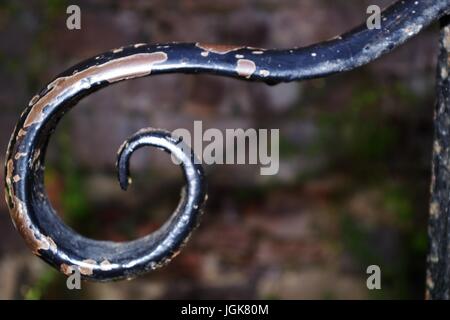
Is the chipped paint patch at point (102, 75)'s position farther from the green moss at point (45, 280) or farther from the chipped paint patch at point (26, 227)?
the green moss at point (45, 280)

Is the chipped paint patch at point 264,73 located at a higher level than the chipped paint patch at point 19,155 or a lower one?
higher

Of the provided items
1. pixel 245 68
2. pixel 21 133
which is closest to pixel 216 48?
pixel 245 68

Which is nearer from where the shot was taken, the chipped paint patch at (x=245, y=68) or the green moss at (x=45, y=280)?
the chipped paint patch at (x=245, y=68)

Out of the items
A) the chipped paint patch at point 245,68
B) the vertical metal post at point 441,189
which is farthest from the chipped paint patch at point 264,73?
the vertical metal post at point 441,189

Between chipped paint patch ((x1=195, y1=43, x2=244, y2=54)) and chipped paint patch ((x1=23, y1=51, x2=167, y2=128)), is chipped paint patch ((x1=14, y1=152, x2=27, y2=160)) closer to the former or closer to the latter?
chipped paint patch ((x1=23, y1=51, x2=167, y2=128))

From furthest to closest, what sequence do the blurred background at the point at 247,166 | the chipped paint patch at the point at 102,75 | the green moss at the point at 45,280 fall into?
the blurred background at the point at 247,166, the green moss at the point at 45,280, the chipped paint patch at the point at 102,75

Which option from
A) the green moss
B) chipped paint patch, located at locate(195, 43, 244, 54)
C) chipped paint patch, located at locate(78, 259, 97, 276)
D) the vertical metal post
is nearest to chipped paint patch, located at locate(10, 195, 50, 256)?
chipped paint patch, located at locate(78, 259, 97, 276)

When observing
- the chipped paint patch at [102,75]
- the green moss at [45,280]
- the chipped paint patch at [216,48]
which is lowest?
the green moss at [45,280]
